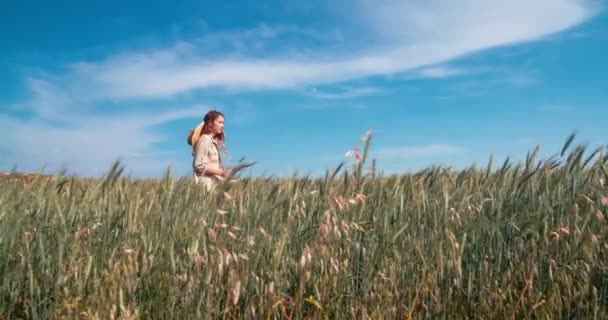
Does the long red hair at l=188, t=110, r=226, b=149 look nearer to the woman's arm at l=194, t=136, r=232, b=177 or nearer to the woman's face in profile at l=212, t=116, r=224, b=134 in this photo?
the woman's face in profile at l=212, t=116, r=224, b=134

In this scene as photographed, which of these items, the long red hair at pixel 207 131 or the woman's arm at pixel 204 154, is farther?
the long red hair at pixel 207 131

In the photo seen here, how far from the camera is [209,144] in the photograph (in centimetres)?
927

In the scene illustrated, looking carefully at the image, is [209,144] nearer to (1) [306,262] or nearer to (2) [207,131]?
(2) [207,131]

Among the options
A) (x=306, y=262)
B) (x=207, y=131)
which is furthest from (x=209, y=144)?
(x=306, y=262)

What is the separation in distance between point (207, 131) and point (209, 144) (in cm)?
38

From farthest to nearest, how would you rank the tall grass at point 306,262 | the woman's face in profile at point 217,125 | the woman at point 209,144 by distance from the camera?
the woman's face in profile at point 217,125
the woman at point 209,144
the tall grass at point 306,262

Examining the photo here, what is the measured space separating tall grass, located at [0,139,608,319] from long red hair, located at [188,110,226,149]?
556cm

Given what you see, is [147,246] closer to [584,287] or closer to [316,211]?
[316,211]

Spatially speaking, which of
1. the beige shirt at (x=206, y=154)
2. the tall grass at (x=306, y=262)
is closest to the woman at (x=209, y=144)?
the beige shirt at (x=206, y=154)

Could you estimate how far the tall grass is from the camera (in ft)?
10.6

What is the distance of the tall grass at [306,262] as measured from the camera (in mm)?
3221

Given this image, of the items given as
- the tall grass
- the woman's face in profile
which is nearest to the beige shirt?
the woman's face in profile

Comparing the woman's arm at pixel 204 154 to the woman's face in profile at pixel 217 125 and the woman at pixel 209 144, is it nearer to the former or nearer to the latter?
the woman at pixel 209 144

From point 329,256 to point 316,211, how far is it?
0.53 metres
